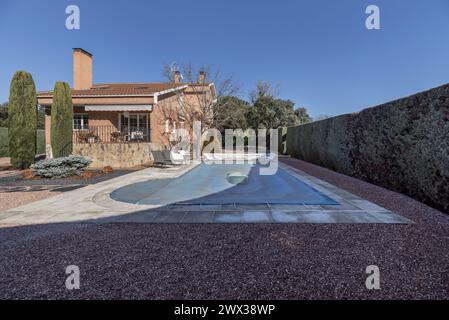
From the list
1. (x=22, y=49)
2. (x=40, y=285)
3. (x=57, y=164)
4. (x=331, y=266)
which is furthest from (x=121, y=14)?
(x=331, y=266)

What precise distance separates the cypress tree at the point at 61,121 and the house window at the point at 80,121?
8121 millimetres

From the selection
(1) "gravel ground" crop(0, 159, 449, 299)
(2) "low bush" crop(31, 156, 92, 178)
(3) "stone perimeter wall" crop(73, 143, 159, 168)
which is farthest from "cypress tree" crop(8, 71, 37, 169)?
(1) "gravel ground" crop(0, 159, 449, 299)

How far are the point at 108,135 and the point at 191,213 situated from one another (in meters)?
20.8

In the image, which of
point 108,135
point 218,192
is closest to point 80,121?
point 108,135

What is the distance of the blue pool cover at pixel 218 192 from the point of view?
9.27 metres

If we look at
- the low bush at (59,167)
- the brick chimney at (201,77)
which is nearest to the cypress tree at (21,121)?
the low bush at (59,167)

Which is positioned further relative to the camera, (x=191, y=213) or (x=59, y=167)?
(x=59, y=167)

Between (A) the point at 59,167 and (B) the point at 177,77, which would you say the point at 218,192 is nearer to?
(A) the point at 59,167

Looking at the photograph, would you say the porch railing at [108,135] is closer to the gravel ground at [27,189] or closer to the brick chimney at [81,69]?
the brick chimney at [81,69]

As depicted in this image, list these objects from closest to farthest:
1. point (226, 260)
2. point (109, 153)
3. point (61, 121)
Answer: point (226, 260) → point (61, 121) → point (109, 153)

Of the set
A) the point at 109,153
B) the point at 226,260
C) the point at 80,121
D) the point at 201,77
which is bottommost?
the point at 226,260

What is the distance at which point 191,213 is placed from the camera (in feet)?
25.0

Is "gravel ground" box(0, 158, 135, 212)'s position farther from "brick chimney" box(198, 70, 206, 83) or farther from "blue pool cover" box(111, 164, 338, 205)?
"brick chimney" box(198, 70, 206, 83)
